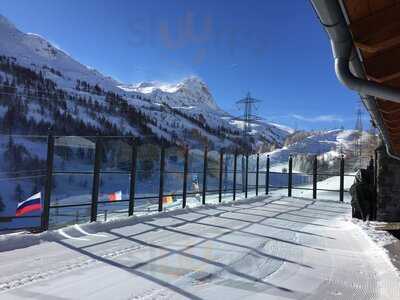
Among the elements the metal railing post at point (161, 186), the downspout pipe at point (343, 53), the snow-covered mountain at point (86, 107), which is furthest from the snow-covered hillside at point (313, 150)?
the downspout pipe at point (343, 53)

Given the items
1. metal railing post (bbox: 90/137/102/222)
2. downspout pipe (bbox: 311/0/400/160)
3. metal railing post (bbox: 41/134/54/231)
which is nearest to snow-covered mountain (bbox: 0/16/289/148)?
metal railing post (bbox: 90/137/102/222)

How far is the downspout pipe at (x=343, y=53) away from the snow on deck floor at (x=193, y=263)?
266 centimetres

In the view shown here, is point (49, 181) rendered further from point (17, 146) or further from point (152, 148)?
point (17, 146)

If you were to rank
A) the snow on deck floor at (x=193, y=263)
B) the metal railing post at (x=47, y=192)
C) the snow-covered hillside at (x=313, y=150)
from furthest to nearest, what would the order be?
1. the snow-covered hillside at (x=313, y=150)
2. the metal railing post at (x=47, y=192)
3. the snow on deck floor at (x=193, y=263)

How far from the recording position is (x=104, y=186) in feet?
84.4

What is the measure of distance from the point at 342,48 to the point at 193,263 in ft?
13.8

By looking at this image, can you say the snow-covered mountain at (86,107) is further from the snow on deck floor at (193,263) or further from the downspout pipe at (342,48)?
the downspout pipe at (342,48)

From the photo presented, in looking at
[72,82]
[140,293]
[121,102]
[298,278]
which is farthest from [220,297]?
[72,82]

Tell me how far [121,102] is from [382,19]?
397ft

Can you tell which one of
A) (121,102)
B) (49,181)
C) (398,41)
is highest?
(121,102)

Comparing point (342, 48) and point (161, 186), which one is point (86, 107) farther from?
point (342, 48)

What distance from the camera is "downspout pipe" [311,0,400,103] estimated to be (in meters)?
2.28

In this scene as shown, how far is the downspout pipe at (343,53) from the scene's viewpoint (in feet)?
7.50

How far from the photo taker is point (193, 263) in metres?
6.29
